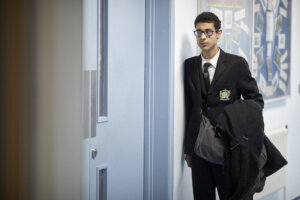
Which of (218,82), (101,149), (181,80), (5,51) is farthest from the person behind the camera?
(181,80)

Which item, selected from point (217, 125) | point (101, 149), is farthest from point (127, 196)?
point (217, 125)

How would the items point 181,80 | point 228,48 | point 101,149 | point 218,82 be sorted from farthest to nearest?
1. point 228,48
2. point 181,80
3. point 218,82
4. point 101,149

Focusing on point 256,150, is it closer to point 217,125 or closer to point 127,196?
point 217,125

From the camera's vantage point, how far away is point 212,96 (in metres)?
1.60

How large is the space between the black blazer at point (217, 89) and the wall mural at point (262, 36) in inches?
12.6

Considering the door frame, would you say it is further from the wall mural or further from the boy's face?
the wall mural

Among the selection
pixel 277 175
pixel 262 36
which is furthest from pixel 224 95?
pixel 277 175

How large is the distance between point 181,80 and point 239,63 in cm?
30

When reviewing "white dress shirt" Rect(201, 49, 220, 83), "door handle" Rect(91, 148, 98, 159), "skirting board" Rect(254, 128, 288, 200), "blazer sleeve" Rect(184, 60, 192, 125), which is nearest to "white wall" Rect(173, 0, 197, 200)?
"blazer sleeve" Rect(184, 60, 192, 125)

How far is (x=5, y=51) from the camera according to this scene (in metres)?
0.31

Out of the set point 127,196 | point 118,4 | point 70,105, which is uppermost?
point 118,4

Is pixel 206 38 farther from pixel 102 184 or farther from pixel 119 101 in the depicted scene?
pixel 102 184

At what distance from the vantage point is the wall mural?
77.2 inches

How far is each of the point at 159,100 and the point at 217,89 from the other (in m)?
0.29
